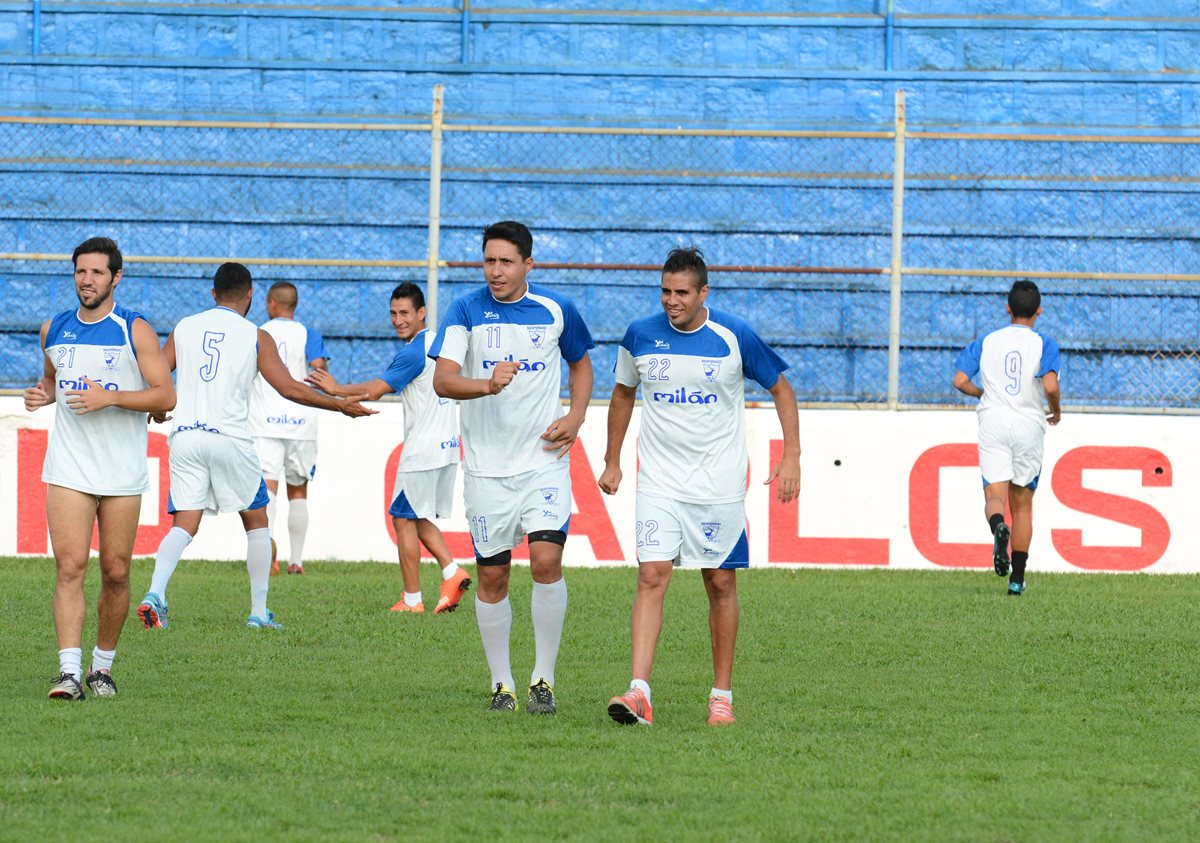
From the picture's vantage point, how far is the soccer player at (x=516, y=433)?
284 inches

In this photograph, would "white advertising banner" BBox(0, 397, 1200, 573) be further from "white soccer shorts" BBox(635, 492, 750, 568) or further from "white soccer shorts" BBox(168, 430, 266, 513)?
"white soccer shorts" BBox(635, 492, 750, 568)

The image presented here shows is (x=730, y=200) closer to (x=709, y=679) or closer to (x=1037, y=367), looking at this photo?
(x=1037, y=367)

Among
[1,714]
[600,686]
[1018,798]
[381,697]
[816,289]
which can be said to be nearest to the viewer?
[1018,798]

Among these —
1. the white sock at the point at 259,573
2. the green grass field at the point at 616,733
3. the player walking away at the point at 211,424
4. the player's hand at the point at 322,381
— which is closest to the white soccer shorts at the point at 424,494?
the green grass field at the point at 616,733

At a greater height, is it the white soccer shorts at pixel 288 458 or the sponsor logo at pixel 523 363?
the sponsor logo at pixel 523 363

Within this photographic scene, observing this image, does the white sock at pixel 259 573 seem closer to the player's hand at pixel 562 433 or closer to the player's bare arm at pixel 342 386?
the player's bare arm at pixel 342 386

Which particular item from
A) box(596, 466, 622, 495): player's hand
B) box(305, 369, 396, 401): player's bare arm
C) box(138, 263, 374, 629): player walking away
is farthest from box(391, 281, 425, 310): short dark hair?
box(596, 466, 622, 495): player's hand

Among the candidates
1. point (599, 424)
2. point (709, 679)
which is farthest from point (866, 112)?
point (709, 679)

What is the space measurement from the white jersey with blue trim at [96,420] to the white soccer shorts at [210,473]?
2.38 meters

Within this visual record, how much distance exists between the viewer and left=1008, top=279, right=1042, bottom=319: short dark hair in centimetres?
1240

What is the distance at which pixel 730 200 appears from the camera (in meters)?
18.2

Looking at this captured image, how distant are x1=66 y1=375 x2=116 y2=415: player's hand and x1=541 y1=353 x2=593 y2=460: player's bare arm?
1792mm

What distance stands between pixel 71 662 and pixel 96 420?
3.35 ft

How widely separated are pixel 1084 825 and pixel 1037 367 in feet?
25.7
